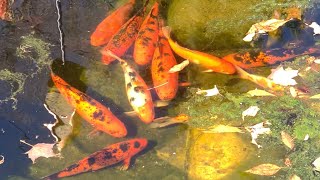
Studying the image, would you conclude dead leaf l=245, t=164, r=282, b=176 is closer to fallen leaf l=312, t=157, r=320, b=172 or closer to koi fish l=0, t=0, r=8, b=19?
fallen leaf l=312, t=157, r=320, b=172

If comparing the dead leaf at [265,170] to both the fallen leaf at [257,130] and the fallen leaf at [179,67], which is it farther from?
the fallen leaf at [179,67]

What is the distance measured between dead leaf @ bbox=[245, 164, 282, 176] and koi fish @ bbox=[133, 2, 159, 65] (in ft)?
5.11

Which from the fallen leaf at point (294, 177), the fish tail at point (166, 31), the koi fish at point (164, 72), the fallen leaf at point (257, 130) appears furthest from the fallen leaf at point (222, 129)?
the fish tail at point (166, 31)

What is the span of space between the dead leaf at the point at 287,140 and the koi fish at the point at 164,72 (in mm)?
1096

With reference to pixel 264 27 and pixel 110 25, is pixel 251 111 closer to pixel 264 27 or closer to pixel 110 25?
pixel 264 27

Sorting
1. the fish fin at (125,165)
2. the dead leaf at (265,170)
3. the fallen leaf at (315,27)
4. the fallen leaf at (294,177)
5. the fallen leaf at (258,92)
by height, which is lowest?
the fallen leaf at (294,177)

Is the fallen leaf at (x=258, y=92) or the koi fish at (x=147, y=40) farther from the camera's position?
the koi fish at (x=147, y=40)

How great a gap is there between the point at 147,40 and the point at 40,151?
1.58 metres

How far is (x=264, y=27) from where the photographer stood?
4.59m

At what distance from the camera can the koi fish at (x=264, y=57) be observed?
4.30 meters

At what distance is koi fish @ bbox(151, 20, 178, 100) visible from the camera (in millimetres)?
4062

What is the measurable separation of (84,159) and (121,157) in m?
0.34

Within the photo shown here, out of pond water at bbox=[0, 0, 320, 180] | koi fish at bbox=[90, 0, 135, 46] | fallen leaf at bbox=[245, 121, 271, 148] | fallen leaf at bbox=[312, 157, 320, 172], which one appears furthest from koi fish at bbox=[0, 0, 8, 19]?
fallen leaf at bbox=[312, 157, 320, 172]

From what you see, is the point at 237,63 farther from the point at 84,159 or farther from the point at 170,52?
the point at 84,159
